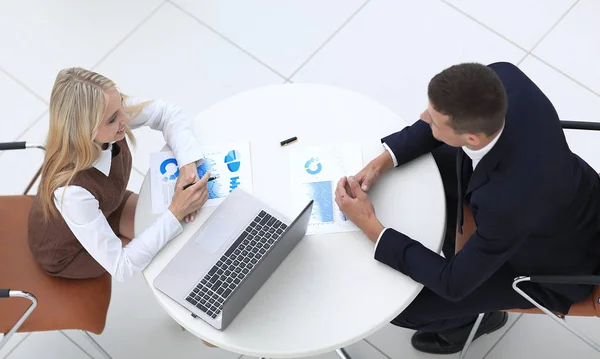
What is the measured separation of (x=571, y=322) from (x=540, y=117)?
1152 millimetres

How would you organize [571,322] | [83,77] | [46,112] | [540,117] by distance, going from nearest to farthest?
[540,117] → [83,77] → [571,322] → [46,112]

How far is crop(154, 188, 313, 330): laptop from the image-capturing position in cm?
180

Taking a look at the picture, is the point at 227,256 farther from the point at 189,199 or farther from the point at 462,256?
the point at 462,256

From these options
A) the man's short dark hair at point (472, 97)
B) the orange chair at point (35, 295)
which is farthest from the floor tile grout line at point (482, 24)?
the orange chair at point (35, 295)

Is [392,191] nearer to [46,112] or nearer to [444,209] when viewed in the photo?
[444,209]

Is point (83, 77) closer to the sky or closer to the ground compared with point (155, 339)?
closer to the sky

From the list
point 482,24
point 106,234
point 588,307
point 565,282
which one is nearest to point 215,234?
point 106,234

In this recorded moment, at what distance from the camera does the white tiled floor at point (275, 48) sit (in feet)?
10.2

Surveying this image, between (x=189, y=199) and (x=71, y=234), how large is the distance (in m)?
0.39

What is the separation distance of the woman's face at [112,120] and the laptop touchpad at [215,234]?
38cm

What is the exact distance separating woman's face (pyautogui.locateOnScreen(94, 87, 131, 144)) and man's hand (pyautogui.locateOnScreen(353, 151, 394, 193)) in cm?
71

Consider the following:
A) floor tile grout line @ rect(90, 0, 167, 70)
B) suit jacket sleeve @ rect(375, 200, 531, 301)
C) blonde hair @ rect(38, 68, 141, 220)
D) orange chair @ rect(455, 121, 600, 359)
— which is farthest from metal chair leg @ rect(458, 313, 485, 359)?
floor tile grout line @ rect(90, 0, 167, 70)

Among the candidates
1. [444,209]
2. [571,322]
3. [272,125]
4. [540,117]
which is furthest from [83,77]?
[571,322]

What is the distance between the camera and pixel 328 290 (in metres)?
1.82
